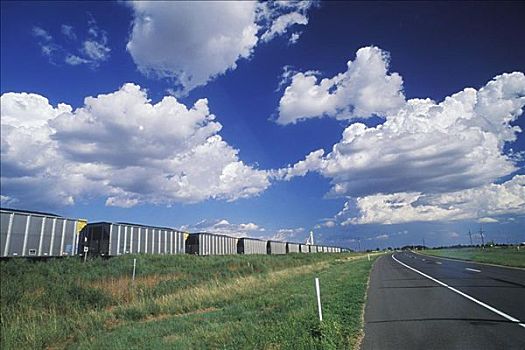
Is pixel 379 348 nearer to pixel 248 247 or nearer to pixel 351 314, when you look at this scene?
pixel 351 314

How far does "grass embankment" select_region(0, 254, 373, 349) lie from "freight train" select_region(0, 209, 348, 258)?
5.68ft

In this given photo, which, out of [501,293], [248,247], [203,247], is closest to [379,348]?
[501,293]

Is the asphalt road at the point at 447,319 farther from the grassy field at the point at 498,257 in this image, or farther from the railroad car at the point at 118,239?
the railroad car at the point at 118,239

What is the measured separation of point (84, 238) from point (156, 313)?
813 inches

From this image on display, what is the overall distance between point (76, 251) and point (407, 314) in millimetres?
27749

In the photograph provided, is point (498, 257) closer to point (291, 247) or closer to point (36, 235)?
point (36, 235)

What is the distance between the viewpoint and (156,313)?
1566 cm

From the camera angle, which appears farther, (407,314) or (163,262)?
(163,262)

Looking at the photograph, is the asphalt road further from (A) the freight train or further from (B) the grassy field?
(A) the freight train

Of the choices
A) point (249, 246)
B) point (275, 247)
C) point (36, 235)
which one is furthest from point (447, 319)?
point (275, 247)

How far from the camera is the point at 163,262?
Result: 3472 centimetres

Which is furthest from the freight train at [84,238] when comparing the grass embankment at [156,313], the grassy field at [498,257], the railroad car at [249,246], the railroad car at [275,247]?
the grassy field at [498,257]

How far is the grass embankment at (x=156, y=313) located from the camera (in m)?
8.86

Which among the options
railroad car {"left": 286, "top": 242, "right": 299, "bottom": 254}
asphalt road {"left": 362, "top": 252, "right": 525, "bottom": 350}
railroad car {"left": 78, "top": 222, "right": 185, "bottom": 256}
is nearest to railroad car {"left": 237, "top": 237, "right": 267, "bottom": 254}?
railroad car {"left": 286, "top": 242, "right": 299, "bottom": 254}
